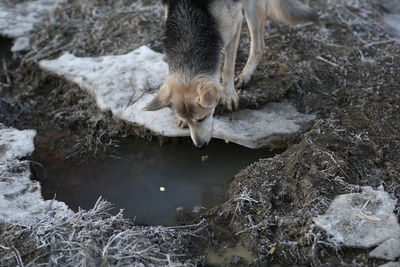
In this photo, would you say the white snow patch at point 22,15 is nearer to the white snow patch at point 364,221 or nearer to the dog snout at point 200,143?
the dog snout at point 200,143

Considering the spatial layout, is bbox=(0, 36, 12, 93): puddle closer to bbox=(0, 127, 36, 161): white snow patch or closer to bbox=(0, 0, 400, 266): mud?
bbox=(0, 0, 400, 266): mud

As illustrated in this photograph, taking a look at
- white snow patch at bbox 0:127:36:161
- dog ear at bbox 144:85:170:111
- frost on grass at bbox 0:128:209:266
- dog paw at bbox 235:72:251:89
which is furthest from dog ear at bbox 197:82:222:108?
white snow patch at bbox 0:127:36:161

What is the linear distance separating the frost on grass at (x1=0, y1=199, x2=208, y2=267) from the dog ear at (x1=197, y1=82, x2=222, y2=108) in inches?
41.0

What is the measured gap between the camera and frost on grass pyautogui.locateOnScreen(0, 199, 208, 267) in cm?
372

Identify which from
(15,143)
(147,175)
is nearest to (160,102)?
(147,175)

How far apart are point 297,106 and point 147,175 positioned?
1.81 m

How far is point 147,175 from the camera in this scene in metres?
4.94

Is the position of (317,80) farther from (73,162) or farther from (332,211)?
(73,162)

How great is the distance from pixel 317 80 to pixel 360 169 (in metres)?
1.53

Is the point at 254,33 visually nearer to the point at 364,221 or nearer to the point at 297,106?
the point at 297,106

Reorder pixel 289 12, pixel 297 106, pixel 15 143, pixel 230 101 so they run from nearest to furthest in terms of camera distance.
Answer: pixel 15 143
pixel 230 101
pixel 297 106
pixel 289 12

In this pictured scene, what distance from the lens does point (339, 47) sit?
6.28 metres

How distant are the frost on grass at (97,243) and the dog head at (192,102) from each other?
3.19 ft

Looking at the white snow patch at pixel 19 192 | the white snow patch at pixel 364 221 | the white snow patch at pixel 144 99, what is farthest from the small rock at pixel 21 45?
the white snow patch at pixel 364 221
